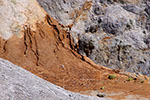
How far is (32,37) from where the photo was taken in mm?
12398

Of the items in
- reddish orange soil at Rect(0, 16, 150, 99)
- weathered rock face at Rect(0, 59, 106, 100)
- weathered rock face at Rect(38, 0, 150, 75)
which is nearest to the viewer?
weathered rock face at Rect(0, 59, 106, 100)

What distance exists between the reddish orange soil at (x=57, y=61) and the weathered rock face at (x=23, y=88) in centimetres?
492

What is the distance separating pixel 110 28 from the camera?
13.2 metres

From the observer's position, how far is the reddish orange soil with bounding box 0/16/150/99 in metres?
10.4

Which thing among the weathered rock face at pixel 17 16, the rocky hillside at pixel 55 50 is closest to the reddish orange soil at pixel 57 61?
the rocky hillside at pixel 55 50

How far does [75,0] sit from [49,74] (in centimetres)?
626

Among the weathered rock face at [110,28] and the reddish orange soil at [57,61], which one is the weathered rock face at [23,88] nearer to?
the reddish orange soil at [57,61]

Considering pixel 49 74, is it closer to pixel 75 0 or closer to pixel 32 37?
pixel 32 37

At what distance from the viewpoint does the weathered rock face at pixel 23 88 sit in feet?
13.8

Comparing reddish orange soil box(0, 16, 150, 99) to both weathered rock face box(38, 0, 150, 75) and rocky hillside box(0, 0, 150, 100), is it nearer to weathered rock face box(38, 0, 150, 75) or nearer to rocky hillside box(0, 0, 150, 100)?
rocky hillside box(0, 0, 150, 100)

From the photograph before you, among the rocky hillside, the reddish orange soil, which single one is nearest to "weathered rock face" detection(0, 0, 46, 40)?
the rocky hillside

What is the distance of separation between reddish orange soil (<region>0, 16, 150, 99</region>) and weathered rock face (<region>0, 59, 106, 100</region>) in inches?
194

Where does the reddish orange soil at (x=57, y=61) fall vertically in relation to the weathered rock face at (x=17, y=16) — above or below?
below

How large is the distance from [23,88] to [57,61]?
761 centimetres
